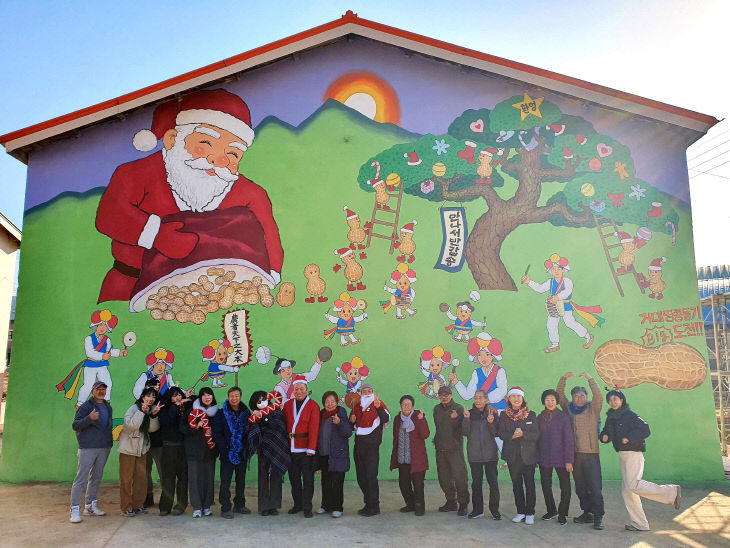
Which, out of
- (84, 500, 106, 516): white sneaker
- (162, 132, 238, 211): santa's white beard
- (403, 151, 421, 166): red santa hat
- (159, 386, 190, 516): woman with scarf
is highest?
(403, 151, 421, 166): red santa hat

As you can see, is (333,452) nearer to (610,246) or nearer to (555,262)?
(555,262)

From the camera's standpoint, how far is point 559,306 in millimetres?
10258

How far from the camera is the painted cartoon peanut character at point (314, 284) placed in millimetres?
10148

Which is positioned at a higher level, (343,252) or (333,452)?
(343,252)

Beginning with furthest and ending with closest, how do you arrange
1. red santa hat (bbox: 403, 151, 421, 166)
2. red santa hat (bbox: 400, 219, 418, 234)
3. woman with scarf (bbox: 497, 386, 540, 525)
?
red santa hat (bbox: 403, 151, 421, 166), red santa hat (bbox: 400, 219, 418, 234), woman with scarf (bbox: 497, 386, 540, 525)

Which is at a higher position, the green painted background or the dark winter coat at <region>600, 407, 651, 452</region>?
the green painted background

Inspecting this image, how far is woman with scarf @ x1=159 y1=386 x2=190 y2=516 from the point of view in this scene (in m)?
7.55

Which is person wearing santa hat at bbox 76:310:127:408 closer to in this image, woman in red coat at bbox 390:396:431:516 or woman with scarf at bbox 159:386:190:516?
woman with scarf at bbox 159:386:190:516

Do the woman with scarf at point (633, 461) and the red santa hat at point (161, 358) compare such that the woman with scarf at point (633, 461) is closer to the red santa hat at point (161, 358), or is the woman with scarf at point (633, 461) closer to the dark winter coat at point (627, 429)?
the dark winter coat at point (627, 429)

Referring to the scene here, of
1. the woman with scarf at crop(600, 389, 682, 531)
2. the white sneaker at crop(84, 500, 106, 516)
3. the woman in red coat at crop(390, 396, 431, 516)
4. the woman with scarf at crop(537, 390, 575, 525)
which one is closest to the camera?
the woman with scarf at crop(600, 389, 682, 531)

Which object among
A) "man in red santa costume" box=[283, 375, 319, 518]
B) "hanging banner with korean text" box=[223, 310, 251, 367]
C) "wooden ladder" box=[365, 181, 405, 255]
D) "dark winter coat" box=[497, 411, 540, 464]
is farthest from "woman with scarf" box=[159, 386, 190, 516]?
"wooden ladder" box=[365, 181, 405, 255]

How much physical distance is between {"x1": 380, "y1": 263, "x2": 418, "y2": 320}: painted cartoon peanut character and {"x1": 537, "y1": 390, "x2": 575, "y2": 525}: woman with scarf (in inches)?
129

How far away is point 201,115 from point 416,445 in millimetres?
6894

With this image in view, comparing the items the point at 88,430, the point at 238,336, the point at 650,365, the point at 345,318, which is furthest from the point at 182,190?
the point at 650,365
